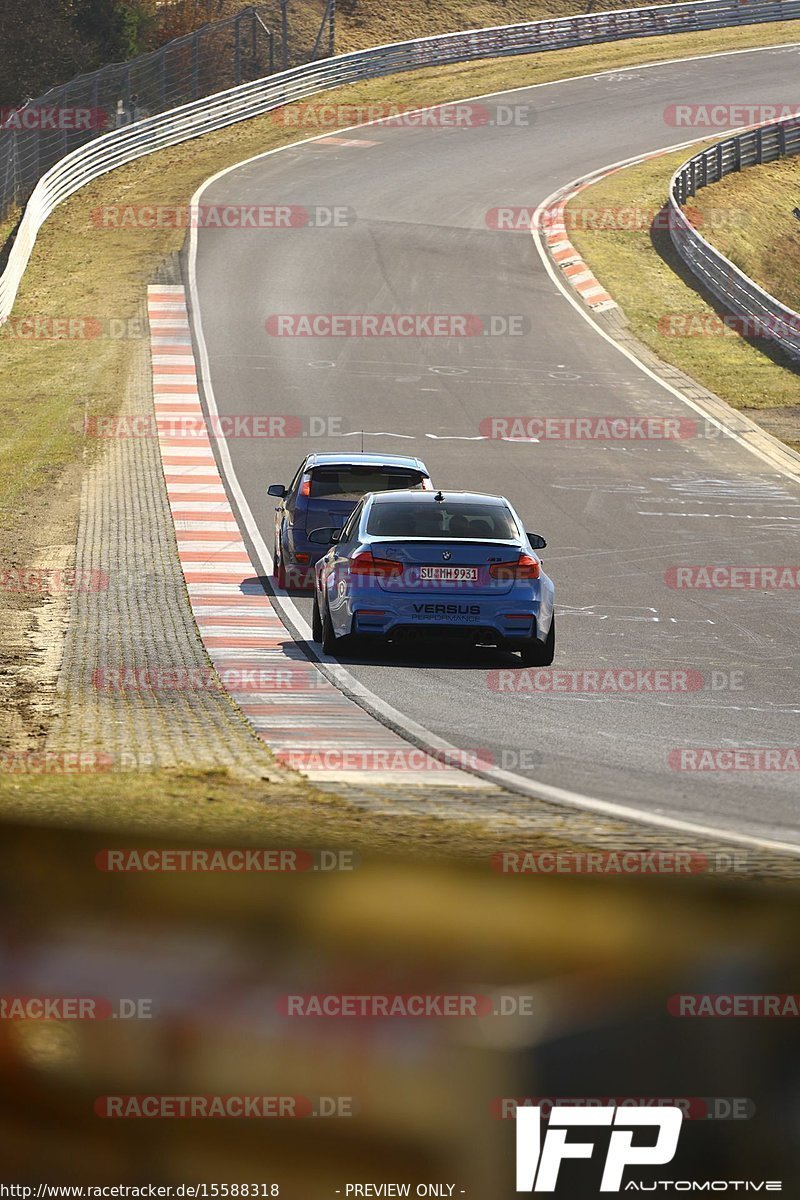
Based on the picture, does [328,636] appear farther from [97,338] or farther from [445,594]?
[97,338]

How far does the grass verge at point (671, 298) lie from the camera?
108 ft

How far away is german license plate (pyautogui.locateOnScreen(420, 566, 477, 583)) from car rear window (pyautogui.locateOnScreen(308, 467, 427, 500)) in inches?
156

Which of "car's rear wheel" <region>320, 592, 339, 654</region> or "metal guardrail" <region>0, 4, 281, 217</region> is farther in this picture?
"metal guardrail" <region>0, 4, 281, 217</region>

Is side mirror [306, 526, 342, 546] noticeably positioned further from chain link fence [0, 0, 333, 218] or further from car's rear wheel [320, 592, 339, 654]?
chain link fence [0, 0, 333, 218]

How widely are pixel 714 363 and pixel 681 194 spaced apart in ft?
50.4

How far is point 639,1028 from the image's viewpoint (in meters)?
3.41

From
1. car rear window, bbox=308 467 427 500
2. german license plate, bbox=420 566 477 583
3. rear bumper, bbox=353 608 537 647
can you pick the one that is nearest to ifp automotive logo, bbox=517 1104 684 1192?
rear bumper, bbox=353 608 537 647

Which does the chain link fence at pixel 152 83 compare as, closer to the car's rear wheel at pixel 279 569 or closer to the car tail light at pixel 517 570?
the car's rear wheel at pixel 279 569

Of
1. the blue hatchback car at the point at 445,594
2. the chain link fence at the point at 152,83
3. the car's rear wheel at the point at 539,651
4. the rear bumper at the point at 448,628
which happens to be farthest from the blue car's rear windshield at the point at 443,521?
the chain link fence at the point at 152,83

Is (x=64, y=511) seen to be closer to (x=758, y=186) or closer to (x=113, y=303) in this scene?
(x=113, y=303)

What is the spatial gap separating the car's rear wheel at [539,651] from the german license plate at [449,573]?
73 centimetres

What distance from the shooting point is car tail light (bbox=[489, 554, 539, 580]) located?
13.6 m

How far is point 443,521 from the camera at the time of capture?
14195 mm

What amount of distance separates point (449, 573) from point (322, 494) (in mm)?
4179
